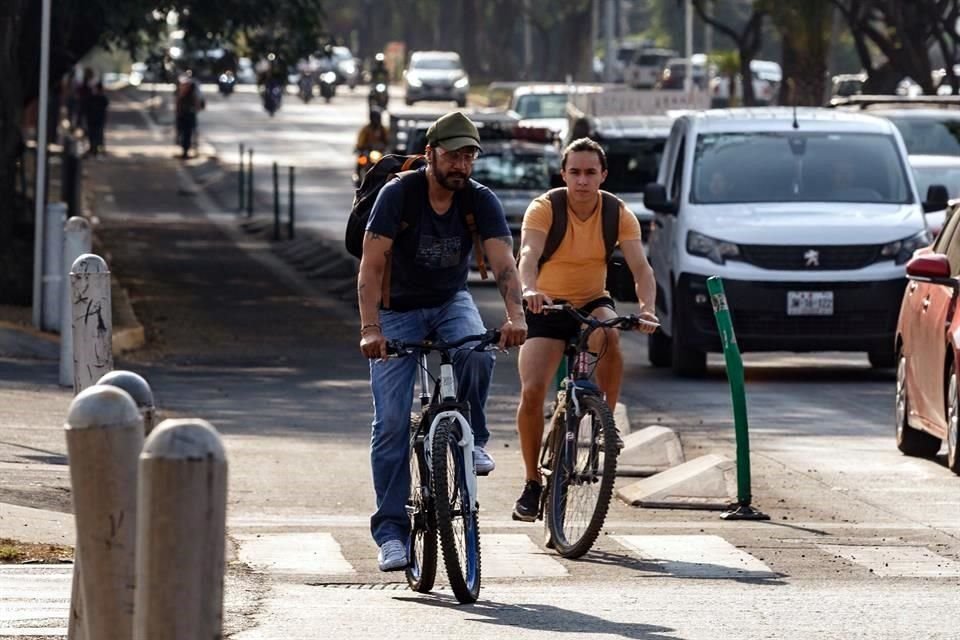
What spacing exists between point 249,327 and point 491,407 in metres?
6.88

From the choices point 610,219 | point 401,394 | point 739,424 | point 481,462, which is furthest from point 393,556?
point 739,424

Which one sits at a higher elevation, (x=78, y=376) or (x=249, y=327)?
(x=78, y=376)

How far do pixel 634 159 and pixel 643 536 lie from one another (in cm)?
1648

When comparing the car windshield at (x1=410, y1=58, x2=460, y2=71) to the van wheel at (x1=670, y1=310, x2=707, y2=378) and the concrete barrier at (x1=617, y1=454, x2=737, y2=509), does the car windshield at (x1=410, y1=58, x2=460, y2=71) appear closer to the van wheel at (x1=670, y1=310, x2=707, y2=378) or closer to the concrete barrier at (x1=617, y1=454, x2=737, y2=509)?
the van wheel at (x1=670, y1=310, x2=707, y2=378)

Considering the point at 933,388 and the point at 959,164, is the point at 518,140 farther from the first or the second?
the point at 933,388

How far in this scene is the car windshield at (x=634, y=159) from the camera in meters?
26.6

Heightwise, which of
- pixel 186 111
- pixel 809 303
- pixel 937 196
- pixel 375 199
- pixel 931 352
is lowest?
pixel 186 111

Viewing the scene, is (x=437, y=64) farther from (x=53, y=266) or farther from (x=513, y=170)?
(x=53, y=266)

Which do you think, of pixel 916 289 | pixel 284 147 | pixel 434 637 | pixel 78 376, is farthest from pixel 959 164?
pixel 284 147

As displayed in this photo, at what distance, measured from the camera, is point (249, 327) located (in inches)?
905

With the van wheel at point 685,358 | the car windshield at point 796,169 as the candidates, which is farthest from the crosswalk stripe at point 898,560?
the car windshield at point 796,169

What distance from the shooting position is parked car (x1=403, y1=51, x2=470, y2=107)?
262ft

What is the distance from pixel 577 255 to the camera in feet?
34.4

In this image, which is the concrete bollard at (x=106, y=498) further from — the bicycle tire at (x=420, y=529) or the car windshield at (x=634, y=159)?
the car windshield at (x=634, y=159)
